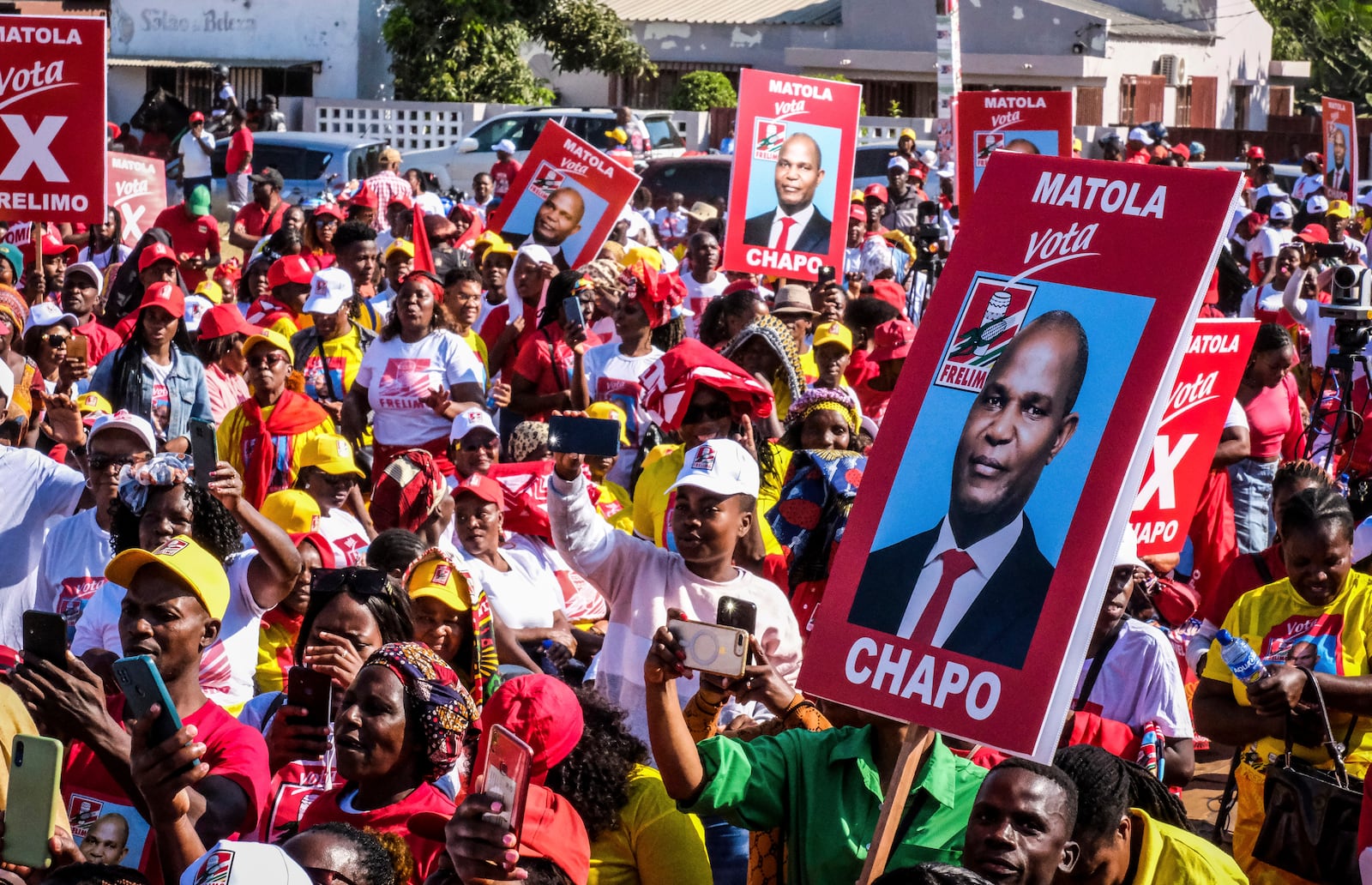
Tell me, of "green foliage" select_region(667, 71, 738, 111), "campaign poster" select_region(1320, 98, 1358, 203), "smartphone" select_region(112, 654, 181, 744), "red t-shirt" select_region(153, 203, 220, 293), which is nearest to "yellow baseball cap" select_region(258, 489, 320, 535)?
"smartphone" select_region(112, 654, 181, 744)

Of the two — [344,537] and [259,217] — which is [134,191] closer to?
[259,217]

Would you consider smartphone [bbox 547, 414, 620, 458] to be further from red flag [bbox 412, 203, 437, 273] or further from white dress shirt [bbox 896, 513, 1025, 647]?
red flag [bbox 412, 203, 437, 273]

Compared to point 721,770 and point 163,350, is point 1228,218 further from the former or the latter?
point 163,350

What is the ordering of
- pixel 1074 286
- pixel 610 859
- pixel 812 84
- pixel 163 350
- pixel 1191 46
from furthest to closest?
pixel 1191 46 < pixel 812 84 < pixel 163 350 < pixel 610 859 < pixel 1074 286

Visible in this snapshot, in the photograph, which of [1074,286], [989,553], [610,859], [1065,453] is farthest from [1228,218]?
[610,859]

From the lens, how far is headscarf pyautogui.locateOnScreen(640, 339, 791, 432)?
646 centimetres

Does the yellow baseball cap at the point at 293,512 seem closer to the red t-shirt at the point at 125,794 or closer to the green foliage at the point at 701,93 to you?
the red t-shirt at the point at 125,794

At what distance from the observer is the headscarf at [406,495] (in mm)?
6543

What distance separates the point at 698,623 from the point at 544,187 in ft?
27.9

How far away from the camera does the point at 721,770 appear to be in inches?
143

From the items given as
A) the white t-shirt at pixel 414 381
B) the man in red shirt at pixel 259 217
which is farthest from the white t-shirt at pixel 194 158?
the white t-shirt at pixel 414 381

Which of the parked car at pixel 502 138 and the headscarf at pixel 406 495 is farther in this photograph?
the parked car at pixel 502 138

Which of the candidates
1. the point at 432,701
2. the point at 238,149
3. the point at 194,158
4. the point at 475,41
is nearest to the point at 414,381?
the point at 432,701

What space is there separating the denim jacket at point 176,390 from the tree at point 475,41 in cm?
2633
